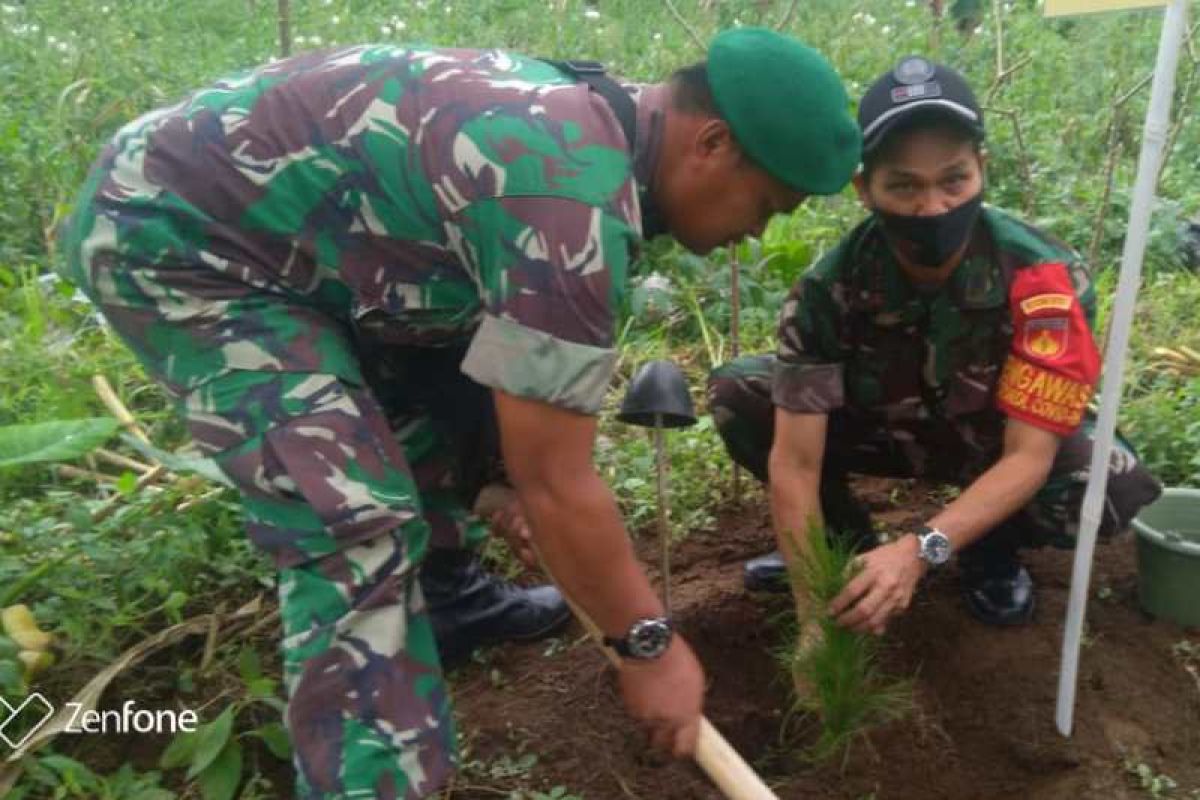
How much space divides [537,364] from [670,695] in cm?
57

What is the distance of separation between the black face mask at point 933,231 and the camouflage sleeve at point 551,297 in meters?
0.89

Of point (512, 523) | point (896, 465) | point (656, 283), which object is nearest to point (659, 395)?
point (512, 523)

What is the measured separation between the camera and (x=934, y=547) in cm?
219

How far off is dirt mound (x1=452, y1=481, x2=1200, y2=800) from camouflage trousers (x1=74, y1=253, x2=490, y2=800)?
0.52 m

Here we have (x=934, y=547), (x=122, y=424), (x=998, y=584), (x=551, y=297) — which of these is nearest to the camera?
(x=551, y=297)

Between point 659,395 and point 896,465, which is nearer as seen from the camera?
point 659,395

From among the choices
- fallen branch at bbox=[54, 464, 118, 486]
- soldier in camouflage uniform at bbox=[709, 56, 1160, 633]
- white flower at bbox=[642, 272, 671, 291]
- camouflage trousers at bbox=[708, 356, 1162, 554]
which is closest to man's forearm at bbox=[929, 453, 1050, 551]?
soldier in camouflage uniform at bbox=[709, 56, 1160, 633]

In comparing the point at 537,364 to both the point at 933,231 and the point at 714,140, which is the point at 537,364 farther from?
the point at 933,231

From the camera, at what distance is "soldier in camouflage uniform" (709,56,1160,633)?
224 cm

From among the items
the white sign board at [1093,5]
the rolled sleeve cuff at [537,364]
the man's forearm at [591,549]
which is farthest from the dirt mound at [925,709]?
the white sign board at [1093,5]

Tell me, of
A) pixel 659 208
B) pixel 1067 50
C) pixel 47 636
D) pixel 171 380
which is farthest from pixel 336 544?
pixel 1067 50

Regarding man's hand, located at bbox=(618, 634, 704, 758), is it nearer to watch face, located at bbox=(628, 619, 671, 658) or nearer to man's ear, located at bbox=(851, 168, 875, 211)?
watch face, located at bbox=(628, 619, 671, 658)

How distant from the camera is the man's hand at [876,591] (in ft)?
7.00

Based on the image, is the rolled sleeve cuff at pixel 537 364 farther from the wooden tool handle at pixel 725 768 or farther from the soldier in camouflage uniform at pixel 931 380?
the soldier in camouflage uniform at pixel 931 380
